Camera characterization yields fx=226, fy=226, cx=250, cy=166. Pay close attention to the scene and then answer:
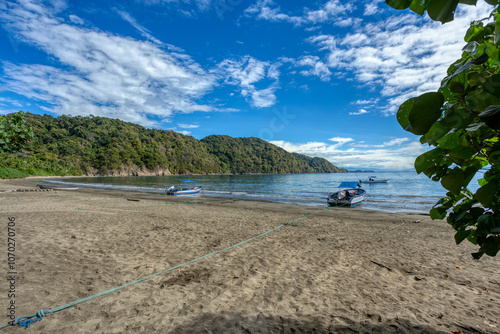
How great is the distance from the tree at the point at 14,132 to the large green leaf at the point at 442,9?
300 inches

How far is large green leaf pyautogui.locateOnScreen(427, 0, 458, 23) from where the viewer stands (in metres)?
0.78

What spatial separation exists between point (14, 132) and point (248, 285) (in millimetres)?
6573

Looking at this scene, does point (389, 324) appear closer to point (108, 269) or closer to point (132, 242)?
point (108, 269)

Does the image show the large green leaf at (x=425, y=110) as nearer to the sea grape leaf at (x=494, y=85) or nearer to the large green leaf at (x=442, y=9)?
the sea grape leaf at (x=494, y=85)

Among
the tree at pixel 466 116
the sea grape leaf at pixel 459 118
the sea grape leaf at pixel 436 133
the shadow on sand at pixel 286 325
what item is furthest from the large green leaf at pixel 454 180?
the shadow on sand at pixel 286 325

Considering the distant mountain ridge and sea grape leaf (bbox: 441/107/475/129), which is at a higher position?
the distant mountain ridge

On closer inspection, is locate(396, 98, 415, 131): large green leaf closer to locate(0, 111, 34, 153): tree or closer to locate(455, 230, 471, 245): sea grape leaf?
locate(455, 230, 471, 245): sea grape leaf

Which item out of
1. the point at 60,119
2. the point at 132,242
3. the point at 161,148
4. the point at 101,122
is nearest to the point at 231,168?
the point at 161,148

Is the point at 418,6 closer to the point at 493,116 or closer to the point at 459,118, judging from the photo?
the point at 459,118

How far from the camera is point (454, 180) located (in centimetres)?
120

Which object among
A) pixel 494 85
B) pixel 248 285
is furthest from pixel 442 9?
pixel 248 285

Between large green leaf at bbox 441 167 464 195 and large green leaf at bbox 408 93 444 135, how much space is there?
483 mm

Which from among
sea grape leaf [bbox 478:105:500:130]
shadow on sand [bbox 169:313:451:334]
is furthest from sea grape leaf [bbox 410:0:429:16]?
shadow on sand [bbox 169:313:451:334]

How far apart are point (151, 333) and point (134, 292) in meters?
1.33
